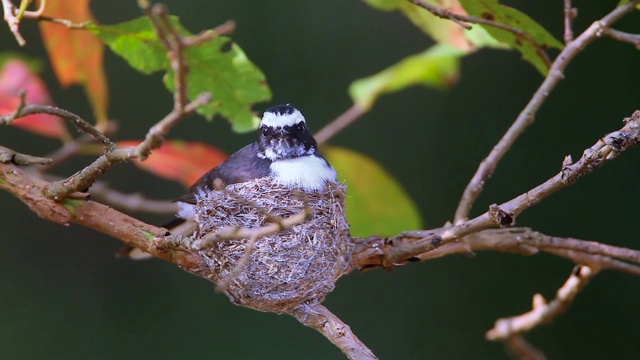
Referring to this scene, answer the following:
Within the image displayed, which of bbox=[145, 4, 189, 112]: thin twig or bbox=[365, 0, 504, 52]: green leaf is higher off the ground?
bbox=[365, 0, 504, 52]: green leaf

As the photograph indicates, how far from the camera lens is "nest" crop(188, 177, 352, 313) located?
7.54ft

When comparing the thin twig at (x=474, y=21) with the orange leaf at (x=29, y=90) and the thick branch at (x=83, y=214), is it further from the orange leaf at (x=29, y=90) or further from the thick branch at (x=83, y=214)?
the orange leaf at (x=29, y=90)

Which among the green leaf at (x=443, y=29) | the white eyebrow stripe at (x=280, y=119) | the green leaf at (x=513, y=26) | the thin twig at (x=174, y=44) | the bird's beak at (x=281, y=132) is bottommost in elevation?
the thin twig at (x=174, y=44)

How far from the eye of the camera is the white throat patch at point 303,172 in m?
2.64

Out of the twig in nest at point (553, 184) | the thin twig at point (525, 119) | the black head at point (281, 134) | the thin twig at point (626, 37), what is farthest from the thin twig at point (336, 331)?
the thin twig at point (626, 37)

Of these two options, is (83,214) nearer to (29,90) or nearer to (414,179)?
(29,90)

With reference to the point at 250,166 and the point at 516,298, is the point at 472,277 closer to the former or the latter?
the point at 516,298

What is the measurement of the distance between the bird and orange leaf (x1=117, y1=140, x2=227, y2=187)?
0.15ft

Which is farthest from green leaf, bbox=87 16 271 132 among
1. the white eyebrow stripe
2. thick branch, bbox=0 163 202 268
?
thick branch, bbox=0 163 202 268

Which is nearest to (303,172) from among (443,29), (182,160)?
(182,160)

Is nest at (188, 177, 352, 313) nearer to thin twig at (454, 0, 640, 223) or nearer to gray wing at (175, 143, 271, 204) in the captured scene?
gray wing at (175, 143, 271, 204)

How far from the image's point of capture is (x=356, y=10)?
502cm

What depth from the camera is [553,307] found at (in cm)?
269

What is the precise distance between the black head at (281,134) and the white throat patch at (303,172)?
4cm
